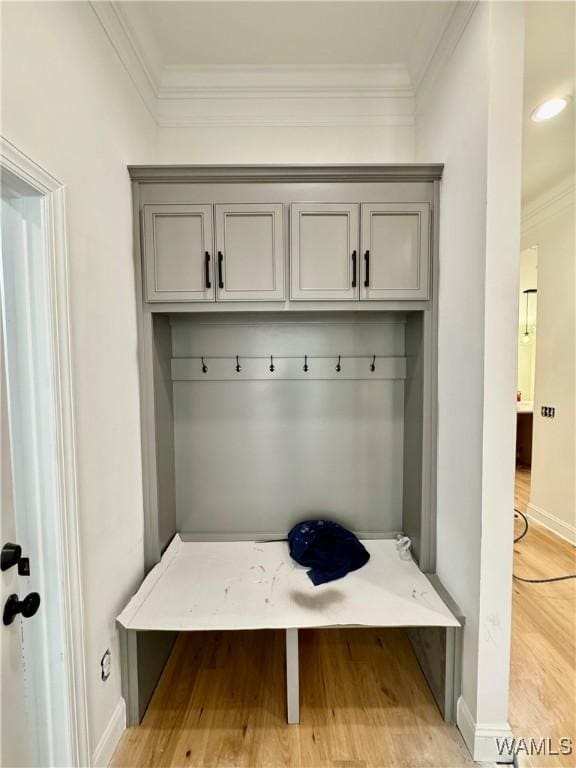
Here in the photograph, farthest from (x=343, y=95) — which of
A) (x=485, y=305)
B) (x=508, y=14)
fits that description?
(x=485, y=305)

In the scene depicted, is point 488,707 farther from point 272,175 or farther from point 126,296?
point 272,175

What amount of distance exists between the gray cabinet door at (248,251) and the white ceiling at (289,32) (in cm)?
A: 83

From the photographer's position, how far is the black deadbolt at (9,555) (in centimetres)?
105

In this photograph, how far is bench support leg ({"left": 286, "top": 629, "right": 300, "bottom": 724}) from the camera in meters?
1.56

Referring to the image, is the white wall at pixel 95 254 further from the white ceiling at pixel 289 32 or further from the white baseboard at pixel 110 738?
the white ceiling at pixel 289 32

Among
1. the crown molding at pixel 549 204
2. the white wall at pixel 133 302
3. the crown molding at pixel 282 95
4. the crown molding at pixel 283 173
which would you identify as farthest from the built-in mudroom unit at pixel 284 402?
the crown molding at pixel 549 204

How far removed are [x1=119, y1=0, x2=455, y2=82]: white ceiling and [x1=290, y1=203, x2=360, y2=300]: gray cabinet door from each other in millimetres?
829

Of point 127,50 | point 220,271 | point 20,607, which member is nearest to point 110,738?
point 20,607

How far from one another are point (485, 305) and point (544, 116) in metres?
1.94

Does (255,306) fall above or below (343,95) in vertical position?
below

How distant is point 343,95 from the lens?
2.11 metres

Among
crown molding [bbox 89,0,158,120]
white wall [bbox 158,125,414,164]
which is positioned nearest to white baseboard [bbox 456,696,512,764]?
white wall [bbox 158,125,414,164]

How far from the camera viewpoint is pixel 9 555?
1.07 meters

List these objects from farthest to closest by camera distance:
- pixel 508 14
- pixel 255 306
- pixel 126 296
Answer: pixel 255 306
pixel 126 296
pixel 508 14
